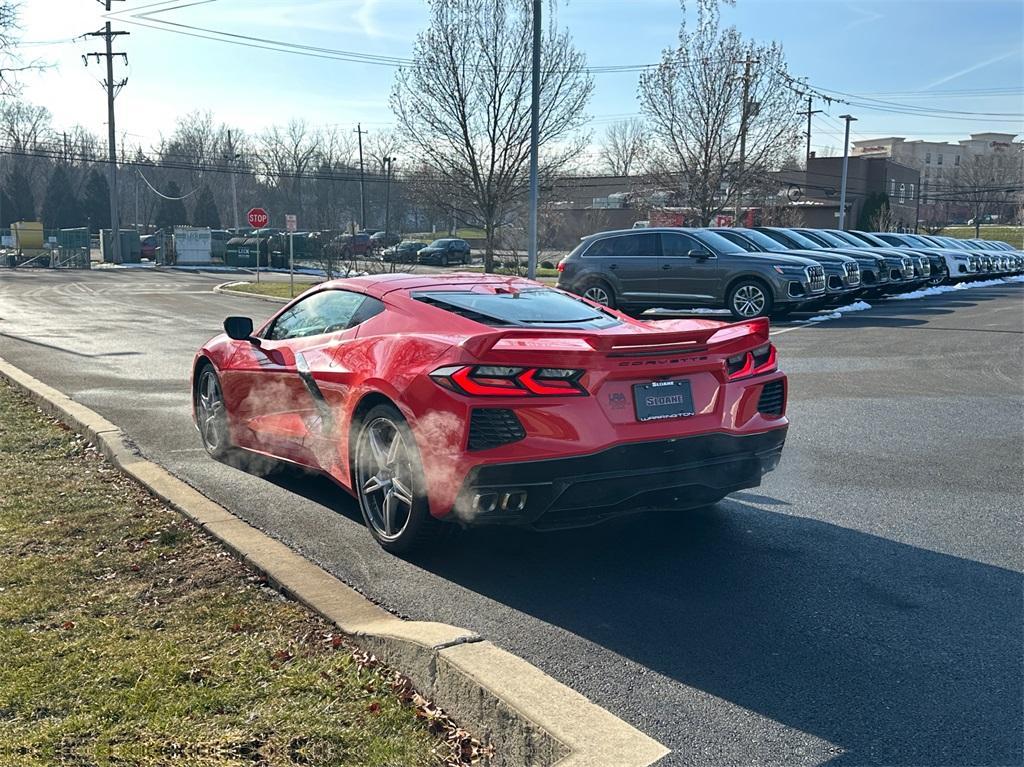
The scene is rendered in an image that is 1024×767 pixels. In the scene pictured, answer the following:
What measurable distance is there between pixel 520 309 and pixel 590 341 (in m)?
1.04

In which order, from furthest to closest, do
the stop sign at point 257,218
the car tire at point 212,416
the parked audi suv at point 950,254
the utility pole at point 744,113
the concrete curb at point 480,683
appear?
the utility pole at point 744,113 < the stop sign at point 257,218 < the parked audi suv at point 950,254 < the car tire at point 212,416 < the concrete curb at point 480,683

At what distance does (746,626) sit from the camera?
13.0 feet

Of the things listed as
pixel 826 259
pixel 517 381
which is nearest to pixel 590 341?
pixel 517 381

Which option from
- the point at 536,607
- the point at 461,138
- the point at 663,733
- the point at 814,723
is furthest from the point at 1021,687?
the point at 461,138

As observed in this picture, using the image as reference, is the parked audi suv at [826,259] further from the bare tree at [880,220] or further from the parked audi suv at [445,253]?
the parked audi suv at [445,253]

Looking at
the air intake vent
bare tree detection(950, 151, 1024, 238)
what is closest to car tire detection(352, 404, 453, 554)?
the air intake vent

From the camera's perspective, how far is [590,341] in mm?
4492

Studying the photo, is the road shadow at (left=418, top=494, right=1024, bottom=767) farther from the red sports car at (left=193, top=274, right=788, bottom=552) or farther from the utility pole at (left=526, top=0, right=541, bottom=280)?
the utility pole at (left=526, top=0, right=541, bottom=280)

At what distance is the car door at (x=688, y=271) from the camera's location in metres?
17.9

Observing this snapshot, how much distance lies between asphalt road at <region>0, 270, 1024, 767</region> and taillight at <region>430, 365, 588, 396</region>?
905 millimetres

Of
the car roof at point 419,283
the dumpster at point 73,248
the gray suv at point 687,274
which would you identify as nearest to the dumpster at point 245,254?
the dumpster at point 73,248

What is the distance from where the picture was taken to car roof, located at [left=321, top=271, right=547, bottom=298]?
569 centimetres

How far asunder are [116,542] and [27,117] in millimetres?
103590

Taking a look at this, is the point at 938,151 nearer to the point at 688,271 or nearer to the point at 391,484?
the point at 688,271
